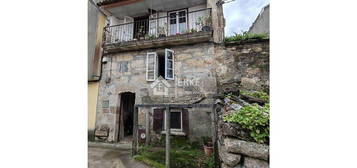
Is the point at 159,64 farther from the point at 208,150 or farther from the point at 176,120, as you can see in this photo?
the point at 208,150

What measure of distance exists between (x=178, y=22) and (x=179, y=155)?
3.10m

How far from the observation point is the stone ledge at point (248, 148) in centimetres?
104

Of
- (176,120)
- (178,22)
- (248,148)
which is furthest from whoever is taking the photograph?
(178,22)

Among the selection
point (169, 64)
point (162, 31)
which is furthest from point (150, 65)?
point (162, 31)

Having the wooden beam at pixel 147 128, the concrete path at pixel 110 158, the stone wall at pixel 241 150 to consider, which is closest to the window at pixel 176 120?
the wooden beam at pixel 147 128

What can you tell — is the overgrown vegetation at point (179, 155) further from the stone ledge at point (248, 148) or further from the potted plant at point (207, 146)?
the stone ledge at point (248, 148)

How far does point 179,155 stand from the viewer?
2.59m

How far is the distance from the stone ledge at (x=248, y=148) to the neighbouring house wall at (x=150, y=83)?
1.83 m
